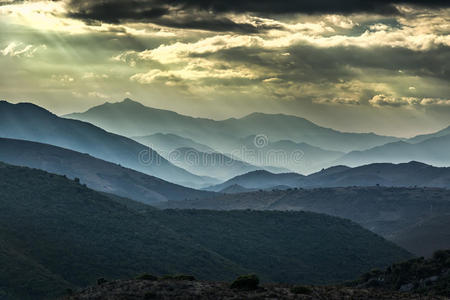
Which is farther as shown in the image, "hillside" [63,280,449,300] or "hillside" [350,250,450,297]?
"hillside" [350,250,450,297]

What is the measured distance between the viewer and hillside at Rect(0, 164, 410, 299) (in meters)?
111

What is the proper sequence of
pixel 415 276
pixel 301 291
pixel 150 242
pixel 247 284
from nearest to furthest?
pixel 301 291 → pixel 247 284 → pixel 415 276 → pixel 150 242

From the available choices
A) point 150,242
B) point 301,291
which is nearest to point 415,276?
point 301,291

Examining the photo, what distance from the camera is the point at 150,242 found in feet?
456

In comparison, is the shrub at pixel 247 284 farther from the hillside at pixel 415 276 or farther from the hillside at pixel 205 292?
the hillside at pixel 415 276

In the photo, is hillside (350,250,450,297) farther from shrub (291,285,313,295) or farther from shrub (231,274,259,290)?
shrub (231,274,259,290)

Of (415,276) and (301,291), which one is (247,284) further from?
(415,276)

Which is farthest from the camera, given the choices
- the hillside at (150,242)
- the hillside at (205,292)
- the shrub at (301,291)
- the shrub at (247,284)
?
the hillside at (150,242)

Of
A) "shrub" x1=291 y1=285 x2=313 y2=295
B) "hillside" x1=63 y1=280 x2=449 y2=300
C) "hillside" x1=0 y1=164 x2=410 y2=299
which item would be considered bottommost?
"hillside" x1=0 y1=164 x2=410 y2=299

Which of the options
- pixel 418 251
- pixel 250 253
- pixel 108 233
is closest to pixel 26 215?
pixel 108 233

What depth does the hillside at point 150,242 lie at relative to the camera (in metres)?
111

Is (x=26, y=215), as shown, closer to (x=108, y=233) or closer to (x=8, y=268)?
(x=108, y=233)

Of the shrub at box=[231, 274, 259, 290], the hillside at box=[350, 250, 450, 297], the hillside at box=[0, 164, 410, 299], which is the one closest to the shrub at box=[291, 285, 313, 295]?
the shrub at box=[231, 274, 259, 290]

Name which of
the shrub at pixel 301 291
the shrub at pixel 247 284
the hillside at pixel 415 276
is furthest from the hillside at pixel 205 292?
the hillside at pixel 415 276
